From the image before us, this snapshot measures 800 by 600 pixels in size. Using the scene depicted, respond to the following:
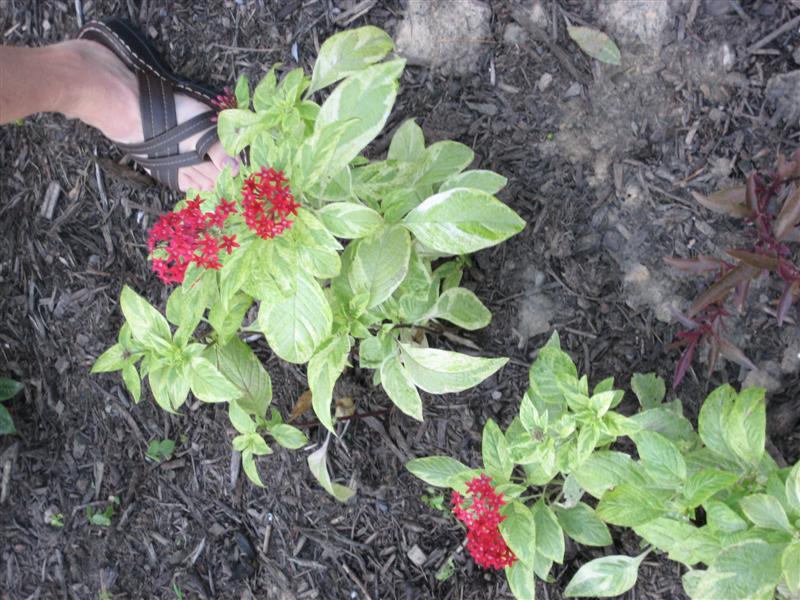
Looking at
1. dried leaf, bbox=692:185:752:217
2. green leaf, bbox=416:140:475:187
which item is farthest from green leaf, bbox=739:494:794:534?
green leaf, bbox=416:140:475:187

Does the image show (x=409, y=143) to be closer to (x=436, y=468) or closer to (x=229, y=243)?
(x=229, y=243)

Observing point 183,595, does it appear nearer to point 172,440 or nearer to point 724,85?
point 172,440

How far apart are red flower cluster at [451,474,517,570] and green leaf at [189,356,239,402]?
64cm

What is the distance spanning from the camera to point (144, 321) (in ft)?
6.26

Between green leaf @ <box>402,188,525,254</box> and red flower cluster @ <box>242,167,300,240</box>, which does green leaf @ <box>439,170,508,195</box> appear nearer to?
green leaf @ <box>402,188,525,254</box>

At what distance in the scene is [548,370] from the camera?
1860 mm

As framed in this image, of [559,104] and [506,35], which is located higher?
[506,35]

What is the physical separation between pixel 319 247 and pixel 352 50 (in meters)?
0.53

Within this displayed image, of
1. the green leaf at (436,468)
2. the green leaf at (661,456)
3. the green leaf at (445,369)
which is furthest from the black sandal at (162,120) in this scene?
the green leaf at (661,456)

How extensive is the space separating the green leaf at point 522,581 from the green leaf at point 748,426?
0.58 m

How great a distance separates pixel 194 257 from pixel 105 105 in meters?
1.24

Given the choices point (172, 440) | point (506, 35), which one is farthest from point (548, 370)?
point (172, 440)

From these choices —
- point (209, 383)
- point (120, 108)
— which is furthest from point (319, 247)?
point (120, 108)

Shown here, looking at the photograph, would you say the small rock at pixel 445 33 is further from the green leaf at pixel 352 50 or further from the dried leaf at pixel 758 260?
the dried leaf at pixel 758 260
